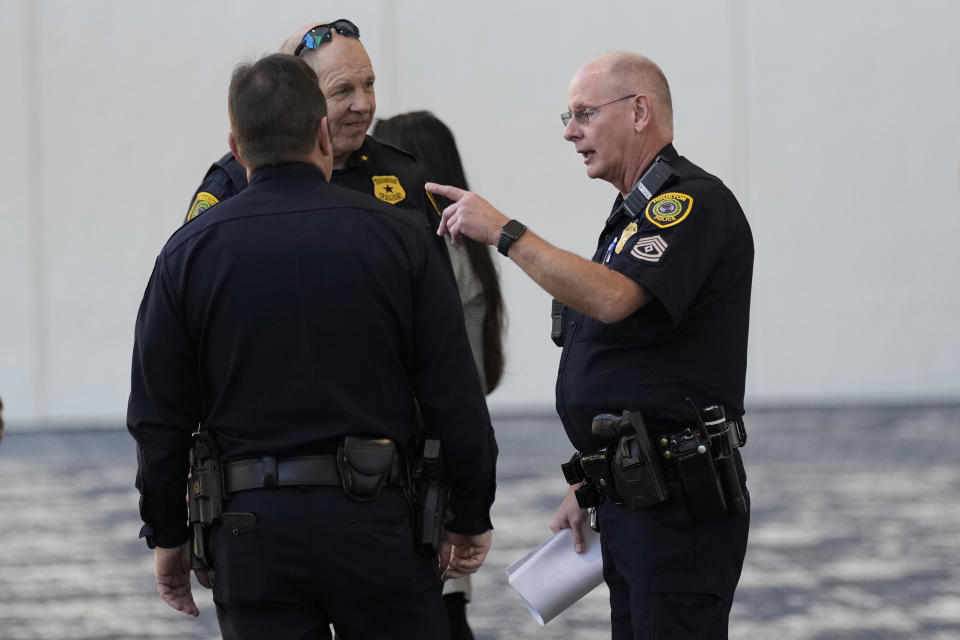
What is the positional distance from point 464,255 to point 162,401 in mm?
1447

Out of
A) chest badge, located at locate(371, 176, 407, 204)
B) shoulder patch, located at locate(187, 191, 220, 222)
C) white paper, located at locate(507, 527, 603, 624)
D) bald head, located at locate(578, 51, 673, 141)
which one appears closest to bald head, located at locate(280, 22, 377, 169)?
chest badge, located at locate(371, 176, 407, 204)

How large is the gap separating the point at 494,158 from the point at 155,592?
543cm

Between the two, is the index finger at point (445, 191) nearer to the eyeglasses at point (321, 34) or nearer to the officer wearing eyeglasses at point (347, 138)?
the officer wearing eyeglasses at point (347, 138)

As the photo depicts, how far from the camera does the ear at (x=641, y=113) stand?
2.97 meters

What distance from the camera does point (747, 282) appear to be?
9.51ft

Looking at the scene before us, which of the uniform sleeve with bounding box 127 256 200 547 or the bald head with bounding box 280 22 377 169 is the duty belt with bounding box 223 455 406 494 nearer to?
the uniform sleeve with bounding box 127 256 200 547

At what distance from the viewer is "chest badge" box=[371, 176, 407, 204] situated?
319 cm

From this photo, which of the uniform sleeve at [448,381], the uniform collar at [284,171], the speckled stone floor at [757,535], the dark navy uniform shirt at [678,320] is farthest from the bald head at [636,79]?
the speckled stone floor at [757,535]

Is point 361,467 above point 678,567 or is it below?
above

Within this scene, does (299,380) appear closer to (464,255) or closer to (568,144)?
(464,255)

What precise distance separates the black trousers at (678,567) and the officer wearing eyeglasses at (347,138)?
89 centimetres

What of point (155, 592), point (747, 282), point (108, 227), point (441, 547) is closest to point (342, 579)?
point (441, 547)

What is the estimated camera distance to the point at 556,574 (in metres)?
3.12

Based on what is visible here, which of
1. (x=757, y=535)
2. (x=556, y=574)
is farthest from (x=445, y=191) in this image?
(x=757, y=535)
